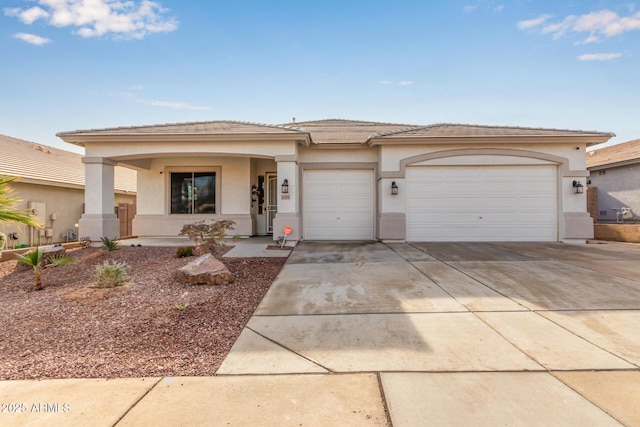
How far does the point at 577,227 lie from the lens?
33.1 feet

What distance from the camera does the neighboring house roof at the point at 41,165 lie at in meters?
11.5

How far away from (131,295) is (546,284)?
6.89 metres

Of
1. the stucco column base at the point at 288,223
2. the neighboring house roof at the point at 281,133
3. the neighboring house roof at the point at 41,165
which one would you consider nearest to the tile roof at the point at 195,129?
the neighboring house roof at the point at 281,133

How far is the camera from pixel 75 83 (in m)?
11.1

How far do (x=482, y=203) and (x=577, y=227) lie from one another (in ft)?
10.2

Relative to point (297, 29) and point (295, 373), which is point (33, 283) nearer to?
point (295, 373)

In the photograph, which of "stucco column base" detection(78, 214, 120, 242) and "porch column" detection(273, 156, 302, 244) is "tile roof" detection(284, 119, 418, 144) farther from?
"stucco column base" detection(78, 214, 120, 242)

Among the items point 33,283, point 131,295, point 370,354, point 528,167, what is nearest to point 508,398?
point 370,354

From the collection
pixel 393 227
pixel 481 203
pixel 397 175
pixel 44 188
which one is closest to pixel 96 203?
pixel 44 188

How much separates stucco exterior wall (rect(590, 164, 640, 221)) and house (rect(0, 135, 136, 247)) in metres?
21.0

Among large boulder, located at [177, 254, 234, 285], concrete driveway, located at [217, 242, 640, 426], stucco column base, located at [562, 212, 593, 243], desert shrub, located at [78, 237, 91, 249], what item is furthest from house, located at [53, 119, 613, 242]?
large boulder, located at [177, 254, 234, 285]

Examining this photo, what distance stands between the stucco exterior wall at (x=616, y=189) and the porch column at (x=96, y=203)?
20955mm

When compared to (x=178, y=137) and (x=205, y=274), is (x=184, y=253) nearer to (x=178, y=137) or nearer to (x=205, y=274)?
(x=205, y=274)

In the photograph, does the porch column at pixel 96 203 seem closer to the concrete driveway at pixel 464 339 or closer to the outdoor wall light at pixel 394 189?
the concrete driveway at pixel 464 339
